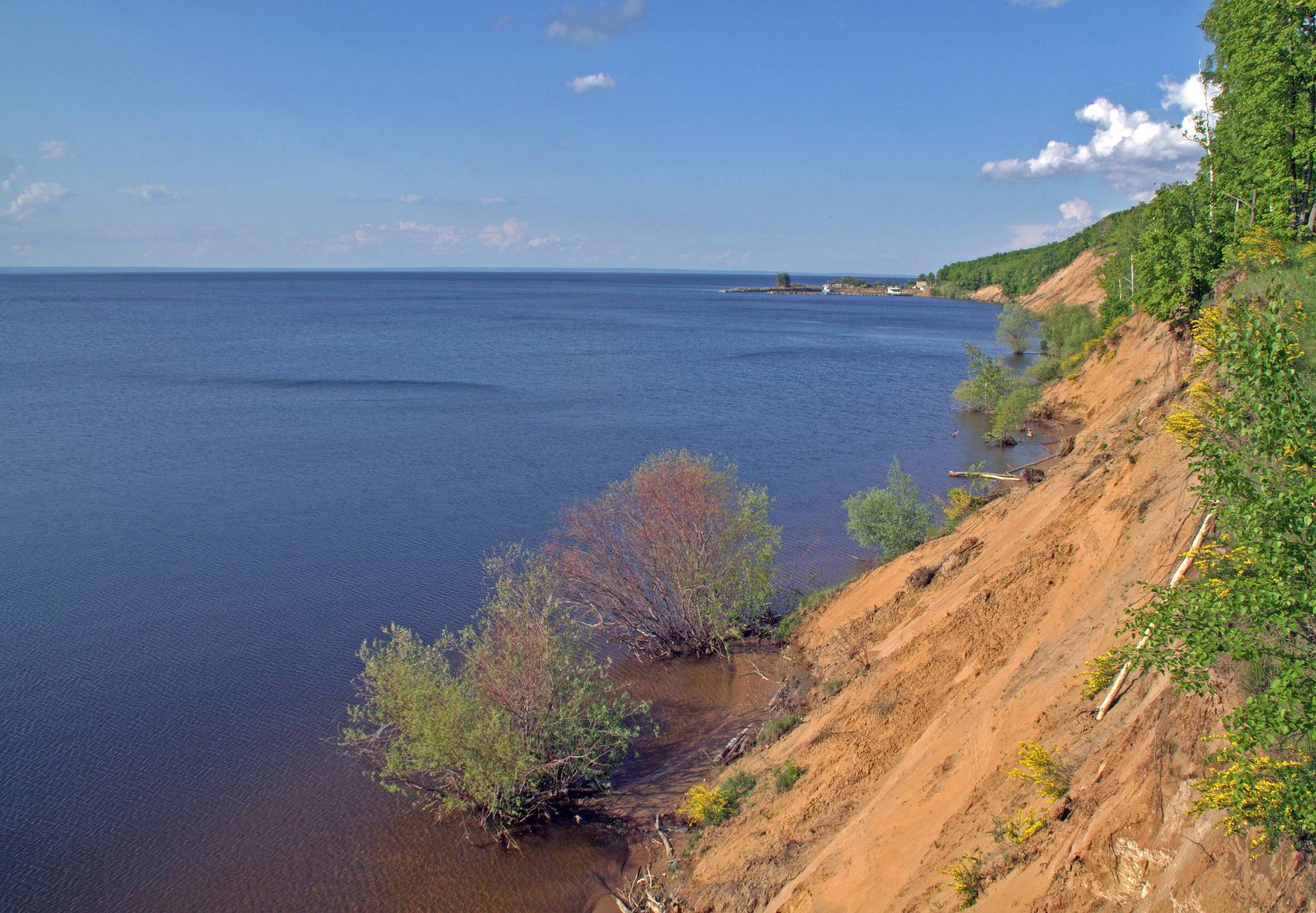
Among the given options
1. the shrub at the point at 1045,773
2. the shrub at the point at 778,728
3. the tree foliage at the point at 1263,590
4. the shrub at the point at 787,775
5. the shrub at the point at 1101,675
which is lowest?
the shrub at the point at 778,728

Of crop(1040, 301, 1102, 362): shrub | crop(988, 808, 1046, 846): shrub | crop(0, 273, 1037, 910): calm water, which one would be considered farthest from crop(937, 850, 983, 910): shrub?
crop(1040, 301, 1102, 362): shrub

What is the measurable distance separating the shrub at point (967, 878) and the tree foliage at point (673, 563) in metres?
13.1

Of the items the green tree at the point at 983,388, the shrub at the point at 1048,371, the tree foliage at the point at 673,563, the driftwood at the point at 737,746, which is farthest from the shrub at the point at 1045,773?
the shrub at the point at 1048,371

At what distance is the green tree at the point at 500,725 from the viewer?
16125 mm

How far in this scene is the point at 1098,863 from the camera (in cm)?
870

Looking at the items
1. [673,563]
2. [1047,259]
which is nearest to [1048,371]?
[673,563]

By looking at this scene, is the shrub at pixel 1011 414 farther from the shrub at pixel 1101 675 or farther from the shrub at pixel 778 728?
the shrub at pixel 1101 675

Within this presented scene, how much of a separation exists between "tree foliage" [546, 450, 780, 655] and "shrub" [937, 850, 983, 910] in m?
13.1

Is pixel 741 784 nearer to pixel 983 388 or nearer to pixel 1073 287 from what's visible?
pixel 983 388

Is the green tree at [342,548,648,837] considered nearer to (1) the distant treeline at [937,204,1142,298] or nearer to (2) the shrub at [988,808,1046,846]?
(2) the shrub at [988,808,1046,846]

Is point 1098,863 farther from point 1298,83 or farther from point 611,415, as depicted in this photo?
point 611,415

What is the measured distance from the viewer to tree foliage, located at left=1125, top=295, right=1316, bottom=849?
686 cm

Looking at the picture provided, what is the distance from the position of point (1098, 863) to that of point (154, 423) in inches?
2280

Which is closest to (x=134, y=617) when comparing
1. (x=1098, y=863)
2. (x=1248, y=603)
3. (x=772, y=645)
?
(x=772, y=645)
